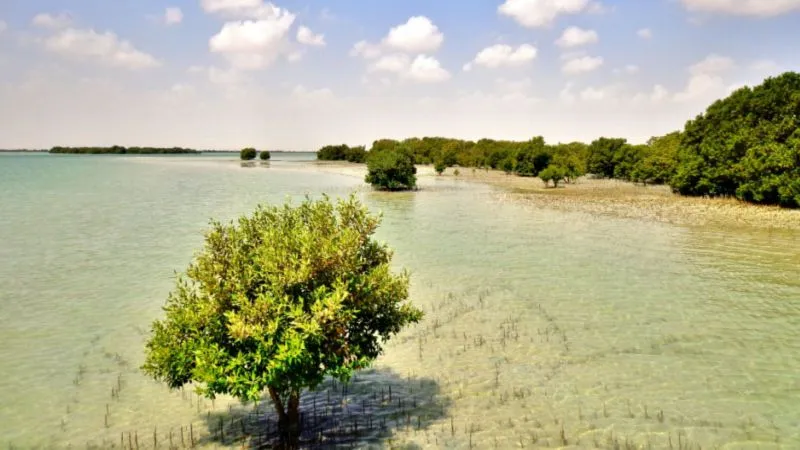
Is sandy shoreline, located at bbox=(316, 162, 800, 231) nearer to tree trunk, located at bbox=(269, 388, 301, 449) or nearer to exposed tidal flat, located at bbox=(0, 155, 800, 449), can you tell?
exposed tidal flat, located at bbox=(0, 155, 800, 449)

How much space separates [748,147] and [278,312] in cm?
7848

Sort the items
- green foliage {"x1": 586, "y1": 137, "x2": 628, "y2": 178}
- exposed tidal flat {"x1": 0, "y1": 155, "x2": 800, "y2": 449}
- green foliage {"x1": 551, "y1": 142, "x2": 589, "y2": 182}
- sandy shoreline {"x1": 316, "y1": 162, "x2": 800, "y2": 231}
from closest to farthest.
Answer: exposed tidal flat {"x1": 0, "y1": 155, "x2": 800, "y2": 449}, sandy shoreline {"x1": 316, "y1": 162, "x2": 800, "y2": 231}, green foliage {"x1": 551, "y1": 142, "x2": 589, "y2": 182}, green foliage {"x1": 586, "y1": 137, "x2": 628, "y2": 178}

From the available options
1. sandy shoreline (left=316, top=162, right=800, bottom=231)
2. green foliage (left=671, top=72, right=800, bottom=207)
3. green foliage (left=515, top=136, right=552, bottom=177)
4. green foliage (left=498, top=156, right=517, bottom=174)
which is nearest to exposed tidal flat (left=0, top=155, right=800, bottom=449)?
sandy shoreline (left=316, top=162, right=800, bottom=231)

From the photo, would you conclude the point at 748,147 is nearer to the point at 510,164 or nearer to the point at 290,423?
the point at 510,164

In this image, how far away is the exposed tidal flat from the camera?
15.2m

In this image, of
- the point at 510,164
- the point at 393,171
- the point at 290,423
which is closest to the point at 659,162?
A: the point at 510,164

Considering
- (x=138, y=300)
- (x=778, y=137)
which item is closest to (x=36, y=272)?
(x=138, y=300)

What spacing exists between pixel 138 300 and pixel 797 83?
Answer: 286 feet

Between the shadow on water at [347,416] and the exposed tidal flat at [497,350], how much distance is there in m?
0.07

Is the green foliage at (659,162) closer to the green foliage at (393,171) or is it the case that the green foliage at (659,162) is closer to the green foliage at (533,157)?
the green foliage at (533,157)

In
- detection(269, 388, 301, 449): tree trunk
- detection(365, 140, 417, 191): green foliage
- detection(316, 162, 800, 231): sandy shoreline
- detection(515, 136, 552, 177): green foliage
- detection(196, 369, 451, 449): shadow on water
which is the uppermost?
detection(515, 136, 552, 177): green foliage

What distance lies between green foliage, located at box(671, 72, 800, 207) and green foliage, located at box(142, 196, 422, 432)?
67687 mm

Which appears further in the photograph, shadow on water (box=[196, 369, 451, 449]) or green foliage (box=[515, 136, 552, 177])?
green foliage (box=[515, 136, 552, 177])

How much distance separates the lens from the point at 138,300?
27859mm
